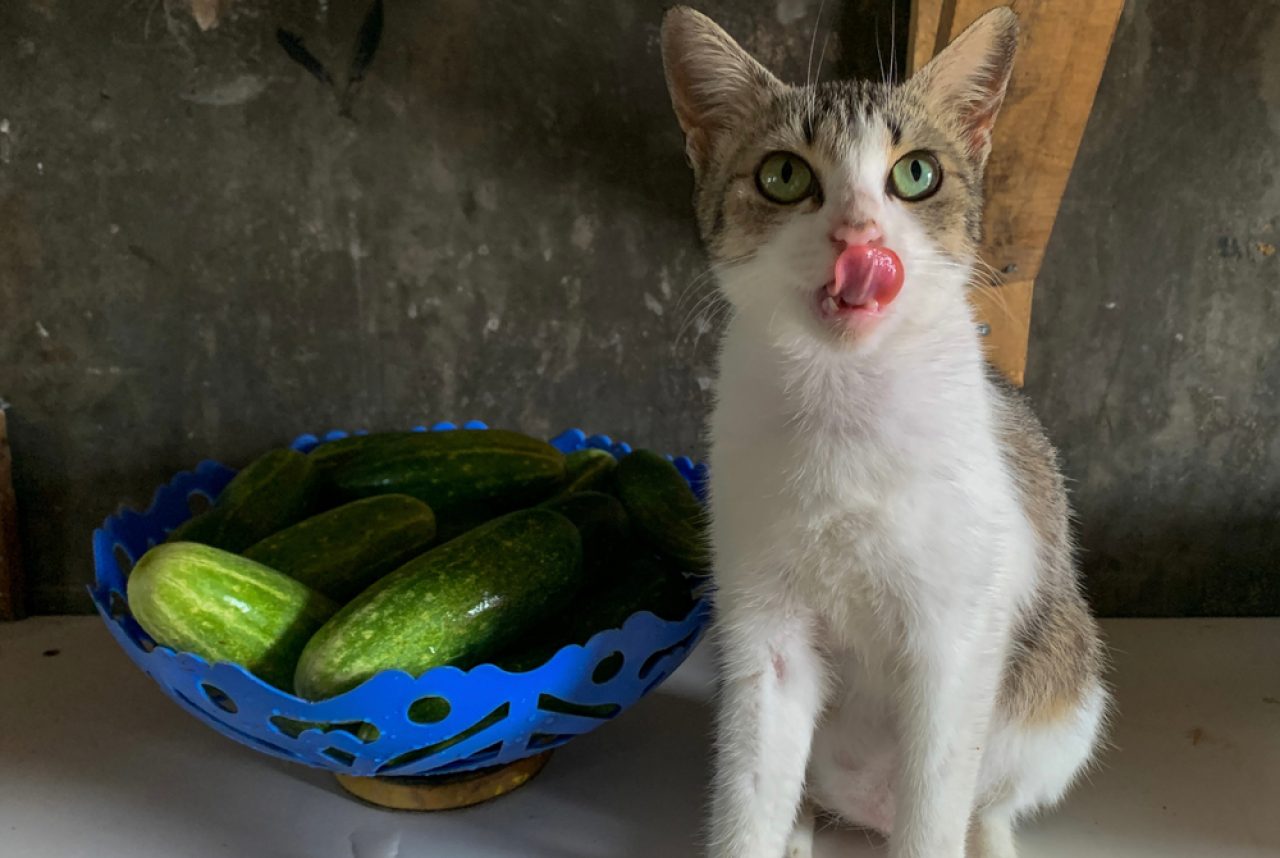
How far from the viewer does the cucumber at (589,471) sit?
A: 1.14 metres

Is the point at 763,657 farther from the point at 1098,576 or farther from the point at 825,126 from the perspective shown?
the point at 1098,576

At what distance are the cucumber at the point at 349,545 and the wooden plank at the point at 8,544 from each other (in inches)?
22.9

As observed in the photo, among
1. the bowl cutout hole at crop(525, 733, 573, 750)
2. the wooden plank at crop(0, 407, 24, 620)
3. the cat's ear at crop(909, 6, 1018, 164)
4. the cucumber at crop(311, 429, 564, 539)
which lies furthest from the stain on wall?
the wooden plank at crop(0, 407, 24, 620)

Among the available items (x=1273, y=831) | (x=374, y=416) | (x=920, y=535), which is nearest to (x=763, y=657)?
(x=920, y=535)

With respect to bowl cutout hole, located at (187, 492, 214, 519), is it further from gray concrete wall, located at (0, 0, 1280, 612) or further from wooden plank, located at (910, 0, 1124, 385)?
wooden plank, located at (910, 0, 1124, 385)

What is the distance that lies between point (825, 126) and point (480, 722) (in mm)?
589

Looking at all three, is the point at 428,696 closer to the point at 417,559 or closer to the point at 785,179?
the point at 417,559

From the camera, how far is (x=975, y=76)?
0.80 metres

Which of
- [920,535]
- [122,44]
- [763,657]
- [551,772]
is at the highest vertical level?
[122,44]

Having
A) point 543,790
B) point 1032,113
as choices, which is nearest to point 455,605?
point 543,790

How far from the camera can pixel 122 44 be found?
121cm

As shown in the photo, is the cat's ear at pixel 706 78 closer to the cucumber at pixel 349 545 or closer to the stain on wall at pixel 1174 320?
the cucumber at pixel 349 545

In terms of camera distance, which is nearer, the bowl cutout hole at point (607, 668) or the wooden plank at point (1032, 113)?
the bowl cutout hole at point (607, 668)

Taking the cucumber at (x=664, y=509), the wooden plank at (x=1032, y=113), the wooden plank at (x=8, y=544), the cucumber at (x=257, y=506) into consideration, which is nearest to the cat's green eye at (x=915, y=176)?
the wooden plank at (x=1032, y=113)
